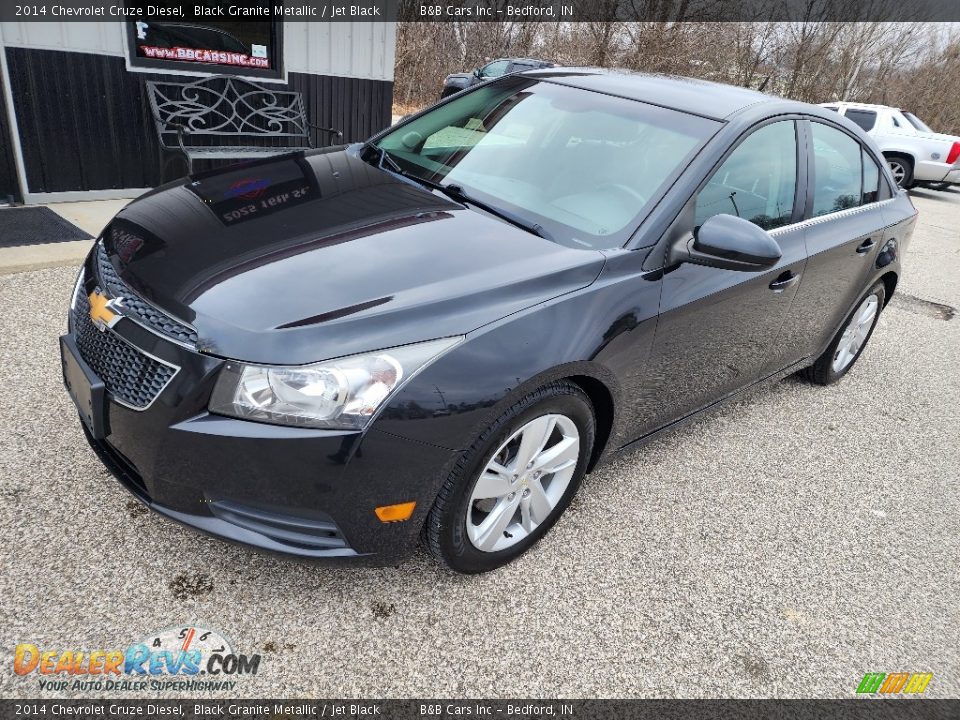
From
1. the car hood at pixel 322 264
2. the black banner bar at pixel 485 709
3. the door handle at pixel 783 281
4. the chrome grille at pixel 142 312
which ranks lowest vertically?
the black banner bar at pixel 485 709

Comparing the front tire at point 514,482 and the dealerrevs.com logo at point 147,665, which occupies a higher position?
the front tire at point 514,482

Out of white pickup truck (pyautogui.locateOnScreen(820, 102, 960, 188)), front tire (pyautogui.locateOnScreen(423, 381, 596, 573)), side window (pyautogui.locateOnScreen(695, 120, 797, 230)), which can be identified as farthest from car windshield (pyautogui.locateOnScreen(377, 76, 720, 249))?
white pickup truck (pyautogui.locateOnScreen(820, 102, 960, 188))

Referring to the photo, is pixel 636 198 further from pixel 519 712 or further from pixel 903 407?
pixel 903 407

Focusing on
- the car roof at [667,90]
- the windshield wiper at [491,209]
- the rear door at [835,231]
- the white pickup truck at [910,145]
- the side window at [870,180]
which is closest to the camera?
the windshield wiper at [491,209]

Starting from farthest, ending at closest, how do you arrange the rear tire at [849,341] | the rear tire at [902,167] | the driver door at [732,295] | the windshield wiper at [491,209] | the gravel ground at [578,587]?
the rear tire at [902,167], the rear tire at [849,341], the driver door at [732,295], the windshield wiper at [491,209], the gravel ground at [578,587]

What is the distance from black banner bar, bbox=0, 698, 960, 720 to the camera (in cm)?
182

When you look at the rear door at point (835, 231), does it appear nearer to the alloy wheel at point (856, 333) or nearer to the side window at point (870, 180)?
the side window at point (870, 180)

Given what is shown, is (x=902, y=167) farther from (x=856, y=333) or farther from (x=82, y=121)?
(x=82, y=121)

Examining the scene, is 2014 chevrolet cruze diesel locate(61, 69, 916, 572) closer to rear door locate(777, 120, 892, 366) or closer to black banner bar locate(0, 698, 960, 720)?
rear door locate(777, 120, 892, 366)

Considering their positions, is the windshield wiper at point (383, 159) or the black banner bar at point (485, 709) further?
the windshield wiper at point (383, 159)

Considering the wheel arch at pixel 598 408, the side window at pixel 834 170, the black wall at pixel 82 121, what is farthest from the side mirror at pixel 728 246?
the black wall at pixel 82 121

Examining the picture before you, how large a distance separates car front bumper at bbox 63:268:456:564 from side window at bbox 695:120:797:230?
1.52 metres

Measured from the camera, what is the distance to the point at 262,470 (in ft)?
6.06

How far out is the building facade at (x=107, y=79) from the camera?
5.34 meters
